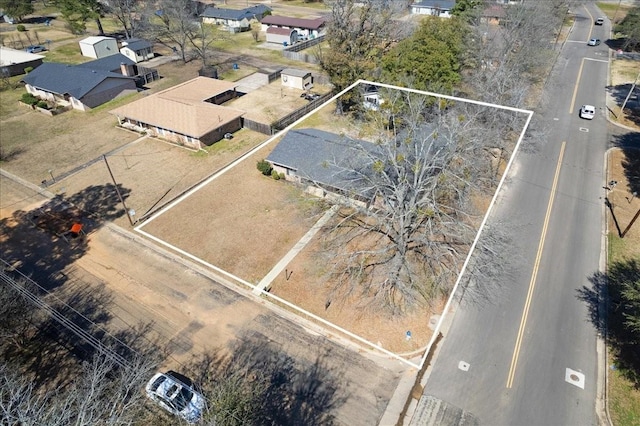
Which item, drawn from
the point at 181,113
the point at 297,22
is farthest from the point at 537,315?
the point at 297,22

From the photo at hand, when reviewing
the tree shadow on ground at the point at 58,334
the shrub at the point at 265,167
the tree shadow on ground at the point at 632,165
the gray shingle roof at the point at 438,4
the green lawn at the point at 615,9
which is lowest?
the tree shadow on ground at the point at 58,334

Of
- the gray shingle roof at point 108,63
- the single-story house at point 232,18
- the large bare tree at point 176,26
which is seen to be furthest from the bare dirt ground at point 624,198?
the single-story house at point 232,18

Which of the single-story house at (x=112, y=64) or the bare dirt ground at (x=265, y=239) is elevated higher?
the single-story house at (x=112, y=64)

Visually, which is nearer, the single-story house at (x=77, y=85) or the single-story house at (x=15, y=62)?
the single-story house at (x=77, y=85)

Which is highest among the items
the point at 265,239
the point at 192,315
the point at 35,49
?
the point at 35,49

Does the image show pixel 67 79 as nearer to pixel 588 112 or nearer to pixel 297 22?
pixel 297 22

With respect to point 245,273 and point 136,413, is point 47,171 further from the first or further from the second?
point 136,413

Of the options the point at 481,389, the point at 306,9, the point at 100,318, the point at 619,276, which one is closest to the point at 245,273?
the point at 100,318

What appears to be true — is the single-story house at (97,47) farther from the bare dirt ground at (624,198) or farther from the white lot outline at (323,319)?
the bare dirt ground at (624,198)
